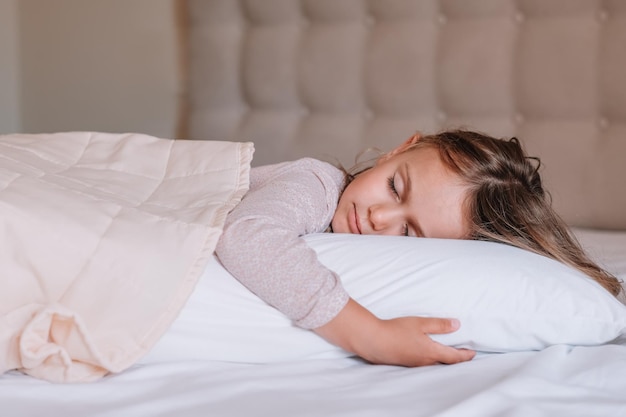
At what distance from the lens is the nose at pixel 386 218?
126cm

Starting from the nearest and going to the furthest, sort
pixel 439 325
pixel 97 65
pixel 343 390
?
pixel 343 390 < pixel 439 325 < pixel 97 65

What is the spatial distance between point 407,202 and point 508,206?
0.16 meters

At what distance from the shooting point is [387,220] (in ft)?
4.13

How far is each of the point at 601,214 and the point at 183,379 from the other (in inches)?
49.8

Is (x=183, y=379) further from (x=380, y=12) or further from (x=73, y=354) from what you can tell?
(x=380, y=12)

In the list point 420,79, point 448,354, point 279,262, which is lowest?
point 448,354

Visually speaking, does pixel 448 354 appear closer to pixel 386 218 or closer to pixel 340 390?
pixel 340 390

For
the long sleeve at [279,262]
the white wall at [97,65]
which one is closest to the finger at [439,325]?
the long sleeve at [279,262]

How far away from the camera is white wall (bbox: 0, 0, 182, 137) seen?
8.54 feet

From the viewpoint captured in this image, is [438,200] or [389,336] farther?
[438,200]

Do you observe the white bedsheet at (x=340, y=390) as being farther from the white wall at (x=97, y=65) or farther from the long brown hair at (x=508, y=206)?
the white wall at (x=97, y=65)

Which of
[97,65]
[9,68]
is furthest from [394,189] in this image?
[9,68]

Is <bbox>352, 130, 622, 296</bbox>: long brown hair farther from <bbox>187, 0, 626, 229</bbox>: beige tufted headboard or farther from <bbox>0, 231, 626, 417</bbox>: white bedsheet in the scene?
<bbox>187, 0, 626, 229</bbox>: beige tufted headboard

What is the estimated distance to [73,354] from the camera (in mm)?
893
